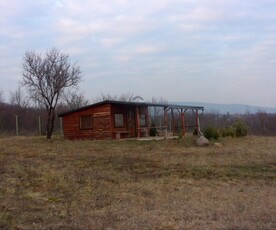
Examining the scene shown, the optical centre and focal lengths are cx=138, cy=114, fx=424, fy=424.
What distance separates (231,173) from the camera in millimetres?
12578

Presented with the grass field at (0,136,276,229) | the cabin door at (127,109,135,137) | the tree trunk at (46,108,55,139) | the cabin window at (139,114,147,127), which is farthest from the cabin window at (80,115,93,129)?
the grass field at (0,136,276,229)

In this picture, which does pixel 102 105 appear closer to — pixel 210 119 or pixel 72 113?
pixel 72 113

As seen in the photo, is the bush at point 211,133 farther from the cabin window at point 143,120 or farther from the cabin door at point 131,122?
the cabin window at point 143,120

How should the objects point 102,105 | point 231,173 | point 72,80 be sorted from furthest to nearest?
1. point 72,80
2. point 102,105
3. point 231,173

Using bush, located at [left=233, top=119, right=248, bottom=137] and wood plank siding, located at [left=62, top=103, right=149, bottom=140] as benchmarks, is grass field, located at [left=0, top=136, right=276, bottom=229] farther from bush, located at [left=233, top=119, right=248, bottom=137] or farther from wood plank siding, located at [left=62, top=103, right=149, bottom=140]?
bush, located at [left=233, top=119, right=248, bottom=137]

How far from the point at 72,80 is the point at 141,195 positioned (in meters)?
24.5

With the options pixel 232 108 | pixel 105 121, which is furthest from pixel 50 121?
pixel 232 108

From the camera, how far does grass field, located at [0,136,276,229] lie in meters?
6.62

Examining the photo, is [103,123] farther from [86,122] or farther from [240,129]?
[240,129]

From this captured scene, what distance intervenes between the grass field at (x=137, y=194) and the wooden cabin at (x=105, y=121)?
12918 millimetres

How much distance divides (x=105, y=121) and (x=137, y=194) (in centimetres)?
1933

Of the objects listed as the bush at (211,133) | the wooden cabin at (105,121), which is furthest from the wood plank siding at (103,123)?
the bush at (211,133)

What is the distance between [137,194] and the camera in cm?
916

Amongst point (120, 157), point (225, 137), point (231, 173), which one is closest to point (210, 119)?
point (225, 137)
